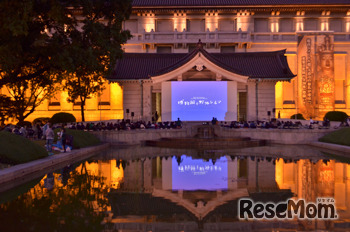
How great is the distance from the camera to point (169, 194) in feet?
36.3

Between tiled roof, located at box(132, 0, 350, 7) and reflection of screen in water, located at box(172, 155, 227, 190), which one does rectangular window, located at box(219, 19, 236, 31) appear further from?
reflection of screen in water, located at box(172, 155, 227, 190)

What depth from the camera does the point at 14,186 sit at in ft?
41.2

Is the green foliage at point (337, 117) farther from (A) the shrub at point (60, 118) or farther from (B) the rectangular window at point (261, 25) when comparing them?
(A) the shrub at point (60, 118)

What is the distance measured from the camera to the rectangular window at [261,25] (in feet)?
A: 170

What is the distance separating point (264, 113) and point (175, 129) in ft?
39.3

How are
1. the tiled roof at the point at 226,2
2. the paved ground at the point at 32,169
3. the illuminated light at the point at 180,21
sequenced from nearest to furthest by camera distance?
1. the paved ground at the point at 32,169
2. the tiled roof at the point at 226,2
3. the illuminated light at the point at 180,21

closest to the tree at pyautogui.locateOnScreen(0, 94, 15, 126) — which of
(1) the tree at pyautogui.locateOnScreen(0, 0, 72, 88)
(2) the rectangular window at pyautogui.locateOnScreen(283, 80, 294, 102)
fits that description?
(1) the tree at pyautogui.locateOnScreen(0, 0, 72, 88)

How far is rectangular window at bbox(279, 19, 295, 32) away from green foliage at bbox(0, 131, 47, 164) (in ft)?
141

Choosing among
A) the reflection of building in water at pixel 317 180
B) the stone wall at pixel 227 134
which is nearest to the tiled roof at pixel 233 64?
the stone wall at pixel 227 134

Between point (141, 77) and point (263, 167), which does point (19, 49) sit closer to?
point (263, 167)

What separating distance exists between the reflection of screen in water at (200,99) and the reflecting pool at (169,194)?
1683 centimetres

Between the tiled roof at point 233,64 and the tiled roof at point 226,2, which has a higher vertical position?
the tiled roof at point 226,2

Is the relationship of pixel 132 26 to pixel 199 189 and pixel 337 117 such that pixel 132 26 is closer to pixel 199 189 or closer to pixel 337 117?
pixel 337 117

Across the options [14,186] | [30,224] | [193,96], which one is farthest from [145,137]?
[30,224]
